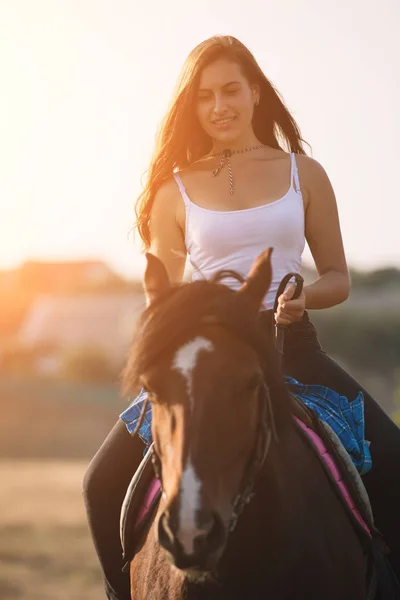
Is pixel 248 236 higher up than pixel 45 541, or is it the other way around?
pixel 248 236

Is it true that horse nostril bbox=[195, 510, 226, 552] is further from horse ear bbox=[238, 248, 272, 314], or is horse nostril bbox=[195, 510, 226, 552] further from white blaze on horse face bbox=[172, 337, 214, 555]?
horse ear bbox=[238, 248, 272, 314]

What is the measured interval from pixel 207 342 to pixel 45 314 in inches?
2385

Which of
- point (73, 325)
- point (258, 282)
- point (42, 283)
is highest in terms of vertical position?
point (258, 282)

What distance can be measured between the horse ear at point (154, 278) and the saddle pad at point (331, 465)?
0.94 m

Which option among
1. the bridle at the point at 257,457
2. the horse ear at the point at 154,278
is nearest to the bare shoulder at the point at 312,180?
the horse ear at the point at 154,278

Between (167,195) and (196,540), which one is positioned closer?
(196,540)

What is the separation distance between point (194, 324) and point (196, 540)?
2.60ft

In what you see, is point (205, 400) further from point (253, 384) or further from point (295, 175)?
point (295, 175)

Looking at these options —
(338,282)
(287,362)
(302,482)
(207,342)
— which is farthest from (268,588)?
(338,282)

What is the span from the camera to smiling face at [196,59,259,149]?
489 cm

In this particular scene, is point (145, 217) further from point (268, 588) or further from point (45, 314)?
point (45, 314)

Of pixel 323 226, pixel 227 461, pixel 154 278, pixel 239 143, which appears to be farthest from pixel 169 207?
pixel 227 461

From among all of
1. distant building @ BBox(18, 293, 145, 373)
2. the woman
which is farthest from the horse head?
distant building @ BBox(18, 293, 145, 373)

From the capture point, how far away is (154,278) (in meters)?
3.64
